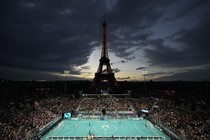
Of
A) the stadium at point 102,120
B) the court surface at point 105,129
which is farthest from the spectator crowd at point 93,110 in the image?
the court surface at point 105,129

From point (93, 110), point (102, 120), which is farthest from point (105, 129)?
point (93, 110)

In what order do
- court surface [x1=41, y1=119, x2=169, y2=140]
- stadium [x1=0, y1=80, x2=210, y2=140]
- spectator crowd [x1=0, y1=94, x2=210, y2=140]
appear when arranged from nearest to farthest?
spectator crowd [x1=0, y1=94, x2=210, y2=140]
stadium [x1=0, y1=80, x2=210, y2=140]
court surface [x1=41, y1=119, x2=169, y2=140]

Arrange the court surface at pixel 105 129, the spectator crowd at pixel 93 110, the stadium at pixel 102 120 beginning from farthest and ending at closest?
the court surface at pixel 105 129
the stadium at pixel 102 120
the spectator crowd at pixel 93 110

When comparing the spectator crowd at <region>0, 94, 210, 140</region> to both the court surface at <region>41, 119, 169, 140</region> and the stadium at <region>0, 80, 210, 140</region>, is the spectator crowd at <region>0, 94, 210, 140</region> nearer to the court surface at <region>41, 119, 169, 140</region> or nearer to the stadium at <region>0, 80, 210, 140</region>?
the stadium at <region>0, 80, 210, 140</region>

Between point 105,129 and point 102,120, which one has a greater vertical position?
point 102,120

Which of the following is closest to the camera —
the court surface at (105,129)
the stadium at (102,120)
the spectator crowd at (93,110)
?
the spectator crowd at (93,110)

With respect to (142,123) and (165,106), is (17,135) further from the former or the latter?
(165,106)

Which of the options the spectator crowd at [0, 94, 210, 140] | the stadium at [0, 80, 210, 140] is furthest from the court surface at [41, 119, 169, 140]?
the spectator crowd at [0, 94, 210, 140]

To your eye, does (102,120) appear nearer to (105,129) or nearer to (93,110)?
(93,110)

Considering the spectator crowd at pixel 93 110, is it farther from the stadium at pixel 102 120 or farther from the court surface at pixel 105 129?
the court surface at pixel 105 129
